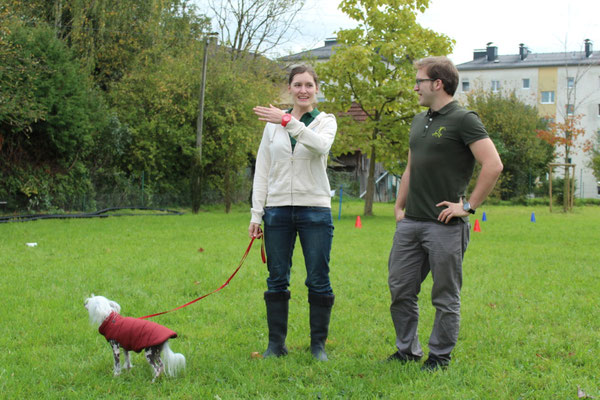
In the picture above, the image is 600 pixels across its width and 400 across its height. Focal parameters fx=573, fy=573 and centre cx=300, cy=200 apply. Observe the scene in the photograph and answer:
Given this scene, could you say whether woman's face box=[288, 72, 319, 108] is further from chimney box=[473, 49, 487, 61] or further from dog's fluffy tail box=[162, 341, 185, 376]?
chimney box=[473, 49, 487, 61]

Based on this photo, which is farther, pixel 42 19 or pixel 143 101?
pixel 143 101

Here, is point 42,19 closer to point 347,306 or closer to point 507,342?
point 347,306

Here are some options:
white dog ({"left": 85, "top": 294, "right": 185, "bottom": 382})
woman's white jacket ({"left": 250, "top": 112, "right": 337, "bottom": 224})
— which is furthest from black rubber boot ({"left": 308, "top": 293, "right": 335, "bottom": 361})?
white dog ({"left": 85, "top": 294, "right": 185, "bottom": 382})

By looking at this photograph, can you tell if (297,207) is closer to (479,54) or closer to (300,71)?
(300,71)

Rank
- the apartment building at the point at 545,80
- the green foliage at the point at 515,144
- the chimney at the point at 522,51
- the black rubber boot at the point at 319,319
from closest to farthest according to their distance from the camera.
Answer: the black rubber boot at the point at 319,319 → the green foliage at the point at 515,144 → the apartment building at the point at 545,80 → the chimney at the point at 522,51

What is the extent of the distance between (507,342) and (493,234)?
10.0 m

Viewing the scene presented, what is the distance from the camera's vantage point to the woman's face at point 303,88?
423 centimetres

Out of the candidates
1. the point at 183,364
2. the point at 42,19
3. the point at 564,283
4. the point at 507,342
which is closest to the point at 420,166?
the point at 507,342

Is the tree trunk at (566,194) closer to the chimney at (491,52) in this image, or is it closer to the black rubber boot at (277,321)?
the black rubber boot at (277,321)

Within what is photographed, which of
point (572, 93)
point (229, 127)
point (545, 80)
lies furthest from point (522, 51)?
point (229, 127)

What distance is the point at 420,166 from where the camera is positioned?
4.02 meters

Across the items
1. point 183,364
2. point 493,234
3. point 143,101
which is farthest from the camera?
point 143,101

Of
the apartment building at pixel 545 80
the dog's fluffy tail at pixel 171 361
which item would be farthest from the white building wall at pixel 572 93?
the dog's fluffy tail at pixel 171 361

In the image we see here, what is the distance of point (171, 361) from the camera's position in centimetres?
381
